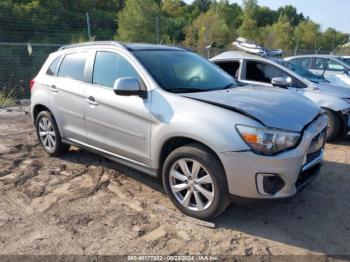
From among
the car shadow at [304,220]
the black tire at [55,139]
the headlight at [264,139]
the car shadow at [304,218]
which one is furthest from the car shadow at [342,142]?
the black tire at [55,139]

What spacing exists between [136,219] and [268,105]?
174cm

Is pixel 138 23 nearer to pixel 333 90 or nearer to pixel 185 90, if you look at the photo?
pixel 333 90

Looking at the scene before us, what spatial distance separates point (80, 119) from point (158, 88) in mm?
1375

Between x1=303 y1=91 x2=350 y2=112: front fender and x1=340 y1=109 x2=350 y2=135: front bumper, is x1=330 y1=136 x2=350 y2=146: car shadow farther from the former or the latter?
x1=303 y1=91 x2=350 y2=112: front fender

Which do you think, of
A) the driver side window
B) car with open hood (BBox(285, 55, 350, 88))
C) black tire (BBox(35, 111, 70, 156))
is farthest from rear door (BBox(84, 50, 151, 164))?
the driver side window

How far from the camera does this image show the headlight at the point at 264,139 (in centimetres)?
325

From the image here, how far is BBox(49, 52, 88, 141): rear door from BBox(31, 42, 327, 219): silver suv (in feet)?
0.05

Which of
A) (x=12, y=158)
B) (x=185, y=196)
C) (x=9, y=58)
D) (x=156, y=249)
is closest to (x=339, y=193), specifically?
(x=185, y=196)

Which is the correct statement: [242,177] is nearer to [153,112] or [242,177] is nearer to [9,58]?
[153,112]

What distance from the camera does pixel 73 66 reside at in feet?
16.6

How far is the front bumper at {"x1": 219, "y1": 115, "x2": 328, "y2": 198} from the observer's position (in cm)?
324

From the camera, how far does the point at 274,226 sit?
3.62 m

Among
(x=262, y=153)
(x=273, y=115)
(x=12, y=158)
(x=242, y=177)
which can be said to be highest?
(x=273, y=115)

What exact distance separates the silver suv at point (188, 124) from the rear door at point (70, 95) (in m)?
0.01
